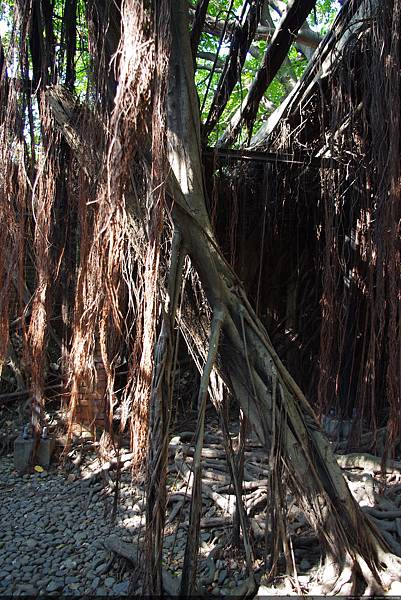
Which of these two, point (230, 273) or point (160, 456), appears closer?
point (160, 456)

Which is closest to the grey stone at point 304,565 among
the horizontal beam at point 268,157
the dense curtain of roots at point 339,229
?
the dense curtain of roots at point 339,229

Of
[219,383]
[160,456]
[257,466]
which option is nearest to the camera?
[160,456]

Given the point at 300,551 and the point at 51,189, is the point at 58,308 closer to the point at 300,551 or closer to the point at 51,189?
the point at 51,189

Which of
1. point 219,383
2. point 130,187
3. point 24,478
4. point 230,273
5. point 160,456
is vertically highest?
point 130,187

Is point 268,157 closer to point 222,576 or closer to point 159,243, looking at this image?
point 159,243

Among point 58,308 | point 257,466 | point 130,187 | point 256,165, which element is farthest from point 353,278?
point 58,308

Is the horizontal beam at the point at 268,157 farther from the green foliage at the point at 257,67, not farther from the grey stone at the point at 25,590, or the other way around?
the grey stone at the point at 25,590

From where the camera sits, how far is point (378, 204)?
269 centimetres

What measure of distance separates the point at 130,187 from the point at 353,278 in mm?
2572

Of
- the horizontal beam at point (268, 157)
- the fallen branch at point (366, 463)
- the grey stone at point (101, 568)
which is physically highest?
the horizontal beam at point (268, 157)

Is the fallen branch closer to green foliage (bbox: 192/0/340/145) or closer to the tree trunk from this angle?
the tree trunk

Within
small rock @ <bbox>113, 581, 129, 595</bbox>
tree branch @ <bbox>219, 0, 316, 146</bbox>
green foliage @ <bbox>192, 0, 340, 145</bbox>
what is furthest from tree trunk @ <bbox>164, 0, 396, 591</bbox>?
green foliage @ <bbox>192, 0, 340, 145</bbox>

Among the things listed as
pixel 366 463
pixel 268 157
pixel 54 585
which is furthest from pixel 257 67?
pixel 54 585

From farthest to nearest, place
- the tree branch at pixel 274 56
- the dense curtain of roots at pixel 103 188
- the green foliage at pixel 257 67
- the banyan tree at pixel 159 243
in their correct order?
the green foliage at pixel 257 67 < the tree branch at pixel 274 56 < the banyan tree at pixel 159 243 < the dense curtain of roots at pixel 103 188
